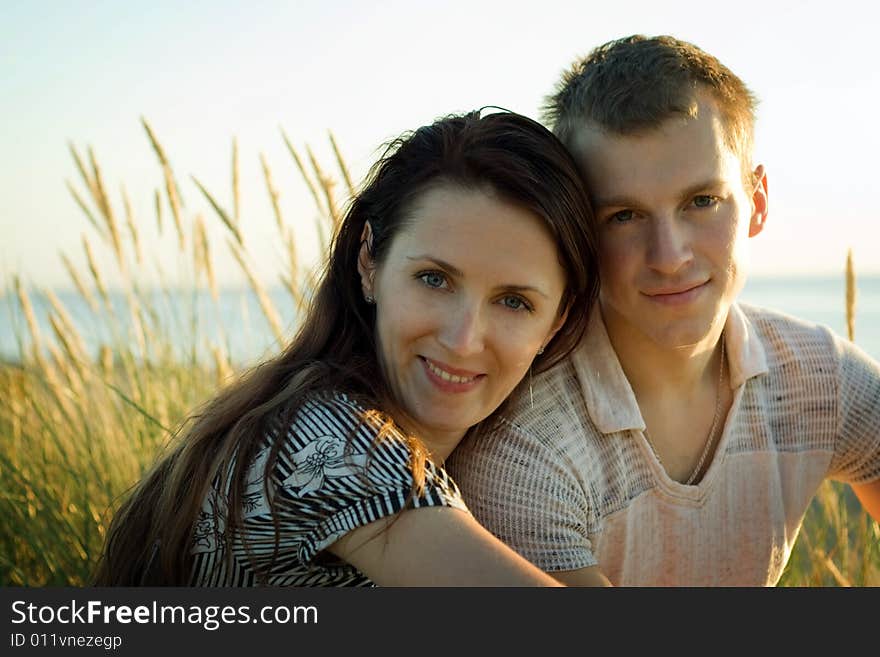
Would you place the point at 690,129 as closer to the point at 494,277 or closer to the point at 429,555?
the point at 494,277

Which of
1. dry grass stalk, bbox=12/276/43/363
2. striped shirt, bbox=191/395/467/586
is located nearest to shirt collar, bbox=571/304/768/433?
striped shirt, bbox=191/395/467/586

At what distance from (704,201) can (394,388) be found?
80 centimetres

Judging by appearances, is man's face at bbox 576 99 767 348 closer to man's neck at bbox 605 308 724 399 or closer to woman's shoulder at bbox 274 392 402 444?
man's neck at bbox 605 308 724 399

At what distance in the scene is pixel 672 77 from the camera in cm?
229

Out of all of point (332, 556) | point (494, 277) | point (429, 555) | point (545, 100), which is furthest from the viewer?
point (545, 100)

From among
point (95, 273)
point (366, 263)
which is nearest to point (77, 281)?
point (95, 273)

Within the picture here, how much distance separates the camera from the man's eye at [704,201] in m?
2.24

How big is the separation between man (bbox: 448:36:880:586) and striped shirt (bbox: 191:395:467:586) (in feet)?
1.44

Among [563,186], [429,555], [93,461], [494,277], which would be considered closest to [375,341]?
[494,277]

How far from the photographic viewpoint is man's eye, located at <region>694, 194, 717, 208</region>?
7.36 ft

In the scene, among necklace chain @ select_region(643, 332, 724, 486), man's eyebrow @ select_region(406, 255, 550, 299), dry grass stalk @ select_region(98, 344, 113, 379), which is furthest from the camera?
dry grass stalk @ select_region(98, 344, 113, 379)

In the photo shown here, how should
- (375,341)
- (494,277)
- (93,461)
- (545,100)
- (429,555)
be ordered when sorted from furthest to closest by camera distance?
(93,461), (545,100), (375,341), (494,277), (429,555)

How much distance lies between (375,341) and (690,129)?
0.84m

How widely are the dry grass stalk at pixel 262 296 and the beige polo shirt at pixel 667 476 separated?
102 centimetres
